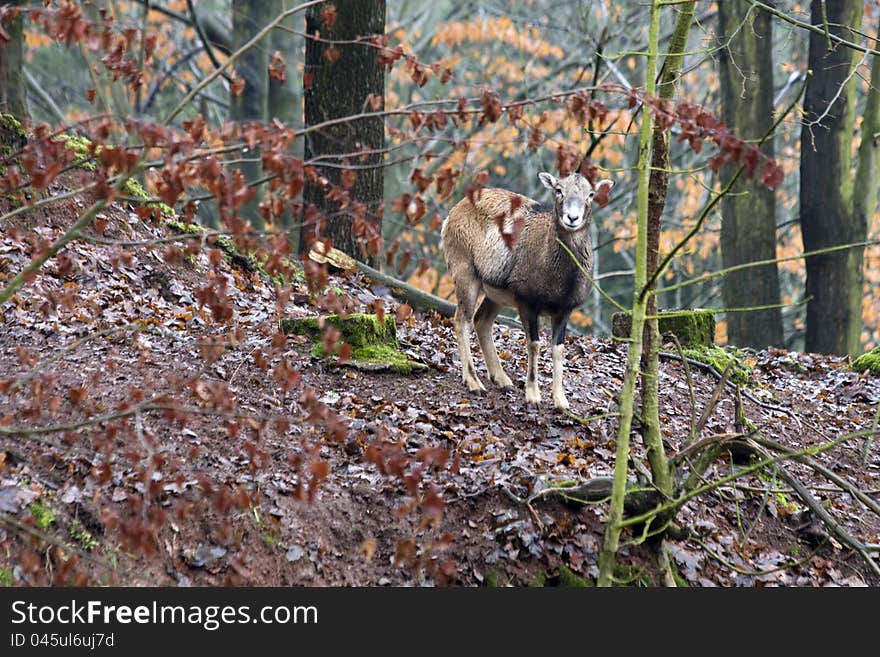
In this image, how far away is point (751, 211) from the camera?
15.9m

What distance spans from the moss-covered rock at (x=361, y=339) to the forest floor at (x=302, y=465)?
5.3 inches

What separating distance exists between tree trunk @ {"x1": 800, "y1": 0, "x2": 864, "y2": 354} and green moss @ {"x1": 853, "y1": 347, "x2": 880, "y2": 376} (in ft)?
10.7

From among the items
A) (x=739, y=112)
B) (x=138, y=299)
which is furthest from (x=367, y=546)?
(x=739, y=112)

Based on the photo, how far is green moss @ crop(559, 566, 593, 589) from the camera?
6391mm

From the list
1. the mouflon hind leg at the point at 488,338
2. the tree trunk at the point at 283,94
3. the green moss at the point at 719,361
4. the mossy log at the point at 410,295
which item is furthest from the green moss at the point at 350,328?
the tree trunk at the point at 283,94

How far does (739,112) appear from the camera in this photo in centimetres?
1582

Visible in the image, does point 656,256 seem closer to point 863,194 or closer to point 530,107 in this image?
point 863,194

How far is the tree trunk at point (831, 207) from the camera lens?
15188 millimetres

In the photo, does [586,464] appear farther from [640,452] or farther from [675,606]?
[675,606]

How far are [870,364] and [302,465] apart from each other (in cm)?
1012

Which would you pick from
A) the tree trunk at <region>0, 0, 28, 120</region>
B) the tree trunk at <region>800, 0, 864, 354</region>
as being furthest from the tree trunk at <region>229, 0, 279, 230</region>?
the tree trunk at <region>800, 0, 864, 354</region>

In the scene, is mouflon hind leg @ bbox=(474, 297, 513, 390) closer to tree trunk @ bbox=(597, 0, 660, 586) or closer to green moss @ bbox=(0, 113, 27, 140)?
tree trunk @ bbox=(597, 0, 660, 586)

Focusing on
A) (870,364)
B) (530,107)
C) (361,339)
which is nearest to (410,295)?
(361,339)

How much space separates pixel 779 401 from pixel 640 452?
3.24 meters
